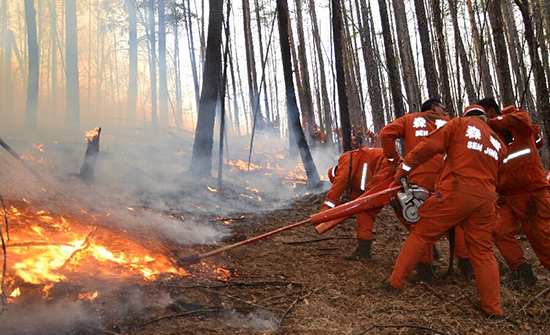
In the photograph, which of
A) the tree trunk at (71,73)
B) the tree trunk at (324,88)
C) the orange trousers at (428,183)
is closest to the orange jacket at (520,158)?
the orange trousers at (428,183)

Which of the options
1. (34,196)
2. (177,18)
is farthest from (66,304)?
(177,18)

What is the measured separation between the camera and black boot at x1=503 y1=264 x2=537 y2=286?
4.04m

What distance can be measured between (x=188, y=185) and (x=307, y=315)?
18.4ft

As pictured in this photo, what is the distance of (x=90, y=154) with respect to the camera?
20.9 ft

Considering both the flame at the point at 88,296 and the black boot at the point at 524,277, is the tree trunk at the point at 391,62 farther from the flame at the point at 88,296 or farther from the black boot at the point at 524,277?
the flame at the point at 88,296

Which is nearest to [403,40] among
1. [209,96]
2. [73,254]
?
[209,96]

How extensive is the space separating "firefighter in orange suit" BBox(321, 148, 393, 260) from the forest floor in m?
0.31

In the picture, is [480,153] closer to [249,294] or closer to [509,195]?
[509,195]

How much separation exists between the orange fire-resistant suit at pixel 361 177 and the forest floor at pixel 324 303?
1.95 ft

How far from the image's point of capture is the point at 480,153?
11.1ft

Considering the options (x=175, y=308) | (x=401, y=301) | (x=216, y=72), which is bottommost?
(x=401, y=301)

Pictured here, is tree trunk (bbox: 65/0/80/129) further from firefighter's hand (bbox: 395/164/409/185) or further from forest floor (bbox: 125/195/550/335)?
firefighter's hand (bbox: 395/164/409/185)

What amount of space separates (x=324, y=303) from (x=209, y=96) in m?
6.80

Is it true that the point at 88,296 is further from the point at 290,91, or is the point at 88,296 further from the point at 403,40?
the point at 403,40
